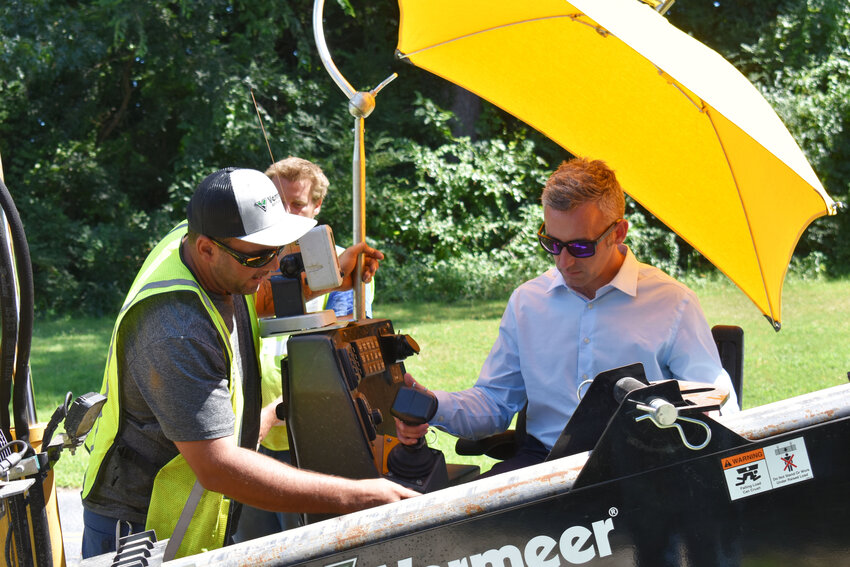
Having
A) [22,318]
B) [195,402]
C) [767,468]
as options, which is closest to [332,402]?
[195,402]

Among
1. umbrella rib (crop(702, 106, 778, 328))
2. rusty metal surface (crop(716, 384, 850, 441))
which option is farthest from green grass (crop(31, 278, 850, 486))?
rusty metal surface (crop(716, 384, 850, 441))

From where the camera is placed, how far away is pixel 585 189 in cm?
280

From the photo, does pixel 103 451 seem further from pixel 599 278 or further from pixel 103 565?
pixel 599 278

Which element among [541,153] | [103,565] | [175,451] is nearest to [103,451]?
[175,451]

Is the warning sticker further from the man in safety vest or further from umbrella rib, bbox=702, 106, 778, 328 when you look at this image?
umbrella rib, bbox=702, 106, 778, 328

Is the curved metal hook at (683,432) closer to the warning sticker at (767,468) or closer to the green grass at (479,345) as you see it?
the warning sticker at (767,468)

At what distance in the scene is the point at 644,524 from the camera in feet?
5.09

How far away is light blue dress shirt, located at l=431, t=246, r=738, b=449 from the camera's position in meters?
2.82

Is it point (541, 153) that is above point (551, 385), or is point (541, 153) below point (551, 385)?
above

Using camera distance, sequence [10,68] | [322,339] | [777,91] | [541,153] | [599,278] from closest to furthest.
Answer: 1. [322,339]
2. [599,278]
3. [10,68]
4. [777,91]
5. [541,153]

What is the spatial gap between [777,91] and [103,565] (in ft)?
49.2

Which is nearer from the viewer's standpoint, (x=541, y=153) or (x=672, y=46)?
(x=672, y=46)

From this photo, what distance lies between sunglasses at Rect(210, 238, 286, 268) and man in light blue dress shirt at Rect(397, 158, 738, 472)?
1.04 metres

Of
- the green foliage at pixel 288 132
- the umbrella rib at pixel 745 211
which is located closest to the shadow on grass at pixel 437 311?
the green foliage at pixel 288 132
